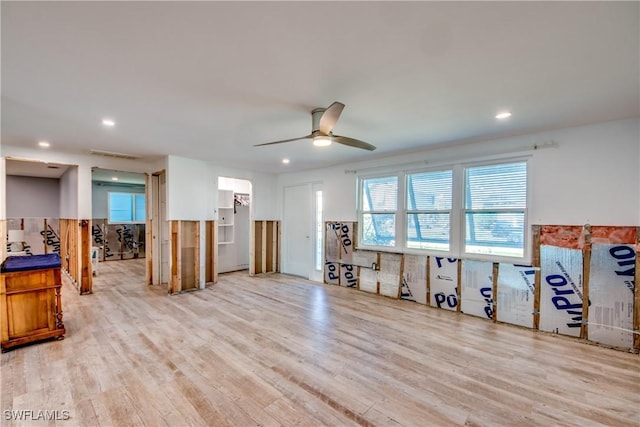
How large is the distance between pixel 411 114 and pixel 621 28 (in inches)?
63.4

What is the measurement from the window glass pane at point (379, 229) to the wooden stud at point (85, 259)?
17.5ft

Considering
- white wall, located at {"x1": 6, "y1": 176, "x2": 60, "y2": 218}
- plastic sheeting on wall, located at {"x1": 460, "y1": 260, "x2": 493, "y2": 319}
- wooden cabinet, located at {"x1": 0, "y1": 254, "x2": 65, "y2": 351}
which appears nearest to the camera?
wooden cabinet, located at {"x1": 0, "y1": 254, "x2": 65, "y2": 351}

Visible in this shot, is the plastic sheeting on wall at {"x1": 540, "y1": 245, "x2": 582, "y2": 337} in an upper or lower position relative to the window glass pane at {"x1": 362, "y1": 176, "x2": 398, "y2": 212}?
lower

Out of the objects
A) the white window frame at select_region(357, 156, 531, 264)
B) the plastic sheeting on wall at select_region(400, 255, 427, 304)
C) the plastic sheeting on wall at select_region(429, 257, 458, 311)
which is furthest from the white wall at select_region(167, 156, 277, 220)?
the plastic sheeting on wall at select_region(429, 257, 458, 311)

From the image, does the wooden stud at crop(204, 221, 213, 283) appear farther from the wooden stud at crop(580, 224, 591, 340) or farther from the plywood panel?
the wooden stud at crop(580, 224, 591, 340)

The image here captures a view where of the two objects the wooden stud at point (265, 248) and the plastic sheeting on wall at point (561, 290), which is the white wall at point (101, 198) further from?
the plastic sheeting on wall at point (561, 290)

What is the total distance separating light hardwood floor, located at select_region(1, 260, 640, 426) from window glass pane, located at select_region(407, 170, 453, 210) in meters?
1.76

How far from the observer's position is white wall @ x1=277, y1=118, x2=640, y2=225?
3139mm

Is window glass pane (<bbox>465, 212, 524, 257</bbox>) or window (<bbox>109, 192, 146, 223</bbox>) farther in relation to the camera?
window (<bbox>109, 192, 146, 223</bbox>)

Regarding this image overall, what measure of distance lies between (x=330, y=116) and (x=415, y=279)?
11.2 feet

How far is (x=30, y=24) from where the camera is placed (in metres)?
1.63

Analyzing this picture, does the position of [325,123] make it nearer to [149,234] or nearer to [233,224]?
[149,234]

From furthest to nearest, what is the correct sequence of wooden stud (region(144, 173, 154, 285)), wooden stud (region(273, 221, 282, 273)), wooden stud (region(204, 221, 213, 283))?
wooden stud (region(273, 221, 282, 273)) → wooden stud (region(204, 221, 213, 283)) → wooden stud (region(144, 173, 154, 285))

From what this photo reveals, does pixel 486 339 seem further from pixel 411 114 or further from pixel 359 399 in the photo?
pixel 411 114
